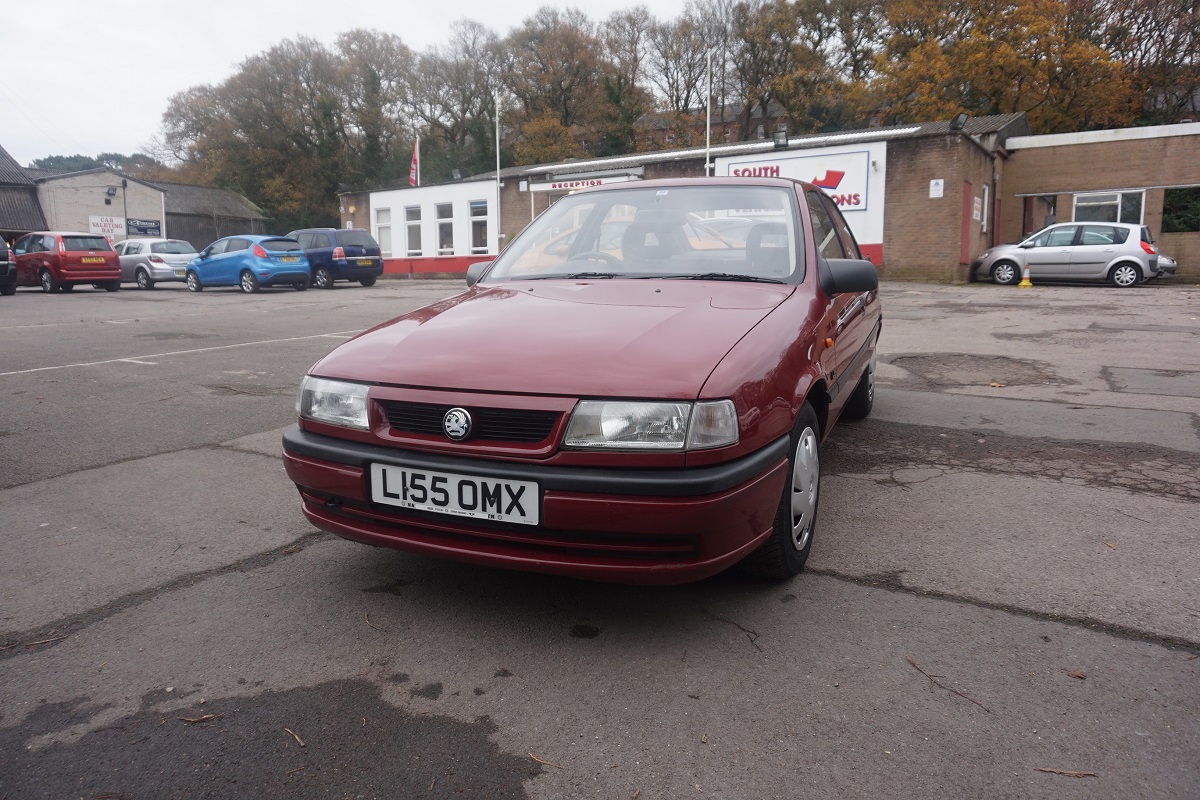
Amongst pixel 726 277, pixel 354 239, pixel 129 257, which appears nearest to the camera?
pixel 726 277

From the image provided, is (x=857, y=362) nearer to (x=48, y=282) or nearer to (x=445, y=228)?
(x=48, y=282)

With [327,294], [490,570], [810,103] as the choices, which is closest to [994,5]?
[810,103]

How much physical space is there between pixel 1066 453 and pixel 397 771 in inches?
171

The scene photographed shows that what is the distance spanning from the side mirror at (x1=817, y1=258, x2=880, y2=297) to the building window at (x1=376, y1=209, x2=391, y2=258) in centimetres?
3485

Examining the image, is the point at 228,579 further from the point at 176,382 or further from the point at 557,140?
the point at 557,140

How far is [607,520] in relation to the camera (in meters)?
2.37

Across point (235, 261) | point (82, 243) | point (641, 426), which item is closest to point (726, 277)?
point (641, 426)

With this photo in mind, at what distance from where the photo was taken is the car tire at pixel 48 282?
72.0ft

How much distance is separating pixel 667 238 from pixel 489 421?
1684 millimetres

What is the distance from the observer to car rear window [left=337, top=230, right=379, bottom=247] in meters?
22.9

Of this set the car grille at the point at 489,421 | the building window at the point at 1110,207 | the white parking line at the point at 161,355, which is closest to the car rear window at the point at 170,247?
the white parking line at the point at 161,355

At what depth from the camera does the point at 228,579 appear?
3123 mm

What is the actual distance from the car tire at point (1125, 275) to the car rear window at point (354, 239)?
62.7ft

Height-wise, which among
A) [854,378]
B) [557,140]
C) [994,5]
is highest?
[994,5]
